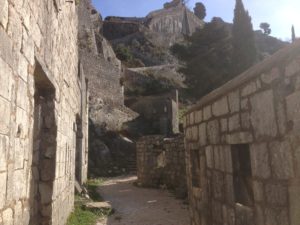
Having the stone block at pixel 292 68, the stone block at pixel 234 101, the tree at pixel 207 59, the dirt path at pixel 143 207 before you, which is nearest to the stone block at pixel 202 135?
the stone block at pixel 234 101

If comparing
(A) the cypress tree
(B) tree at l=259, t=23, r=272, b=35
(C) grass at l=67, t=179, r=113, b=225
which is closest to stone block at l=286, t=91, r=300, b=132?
(C) grass at l=67, t=179, r=113, b=225

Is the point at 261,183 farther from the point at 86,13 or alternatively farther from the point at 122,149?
the point at 86,13

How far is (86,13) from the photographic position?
31062mm

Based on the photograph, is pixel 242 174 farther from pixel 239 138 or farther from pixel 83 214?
pixel 83 214

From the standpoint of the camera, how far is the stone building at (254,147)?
Result: 9.30ft

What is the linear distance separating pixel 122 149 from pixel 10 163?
19.2 meters

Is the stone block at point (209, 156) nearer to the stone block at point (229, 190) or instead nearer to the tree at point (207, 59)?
the stone block at point (229, 190)

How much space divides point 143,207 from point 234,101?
22.9 feet

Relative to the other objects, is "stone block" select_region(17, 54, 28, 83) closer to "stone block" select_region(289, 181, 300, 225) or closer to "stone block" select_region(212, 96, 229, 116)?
"stone block" select_region(212, 96, 229, 116)

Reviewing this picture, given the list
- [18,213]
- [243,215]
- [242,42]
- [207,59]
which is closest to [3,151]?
[18,213]

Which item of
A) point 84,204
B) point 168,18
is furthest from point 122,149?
point 168,18

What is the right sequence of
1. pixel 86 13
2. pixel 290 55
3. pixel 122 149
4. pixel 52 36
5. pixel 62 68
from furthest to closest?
pixel 86 13 → pixel 122 149 → pixel 62 68 → pixel 52 36 → pixel 290 55

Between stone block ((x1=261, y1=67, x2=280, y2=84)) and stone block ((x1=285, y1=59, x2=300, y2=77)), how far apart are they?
141 millimetres

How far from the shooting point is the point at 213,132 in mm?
4695
